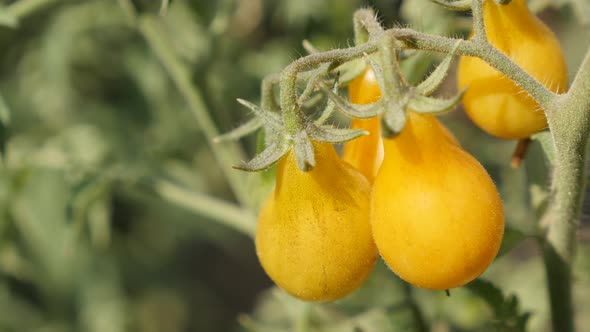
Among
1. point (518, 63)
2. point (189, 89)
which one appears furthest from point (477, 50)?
point (189, 89)

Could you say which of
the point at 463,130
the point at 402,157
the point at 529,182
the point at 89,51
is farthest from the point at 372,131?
the point at 89,51

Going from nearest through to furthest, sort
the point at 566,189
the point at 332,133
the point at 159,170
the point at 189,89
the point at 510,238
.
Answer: the point at 332,133, the point at 566,189, the point at 510,238, the point at 189,89, the point at 159,170

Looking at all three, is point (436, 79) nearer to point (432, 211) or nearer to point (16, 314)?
point (432, 211)

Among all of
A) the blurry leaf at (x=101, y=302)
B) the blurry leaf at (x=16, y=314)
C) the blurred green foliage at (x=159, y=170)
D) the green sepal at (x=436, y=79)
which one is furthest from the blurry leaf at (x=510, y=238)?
the blurry leaf at (x=16, y=314)

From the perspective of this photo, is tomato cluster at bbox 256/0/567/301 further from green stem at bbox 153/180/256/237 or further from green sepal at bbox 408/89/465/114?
green stem at bbox 153/180/256/237

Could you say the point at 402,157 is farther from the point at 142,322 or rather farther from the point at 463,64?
the point at 142,322

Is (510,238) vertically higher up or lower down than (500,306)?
higher up

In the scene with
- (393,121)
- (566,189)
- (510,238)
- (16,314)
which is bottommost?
(16,314)

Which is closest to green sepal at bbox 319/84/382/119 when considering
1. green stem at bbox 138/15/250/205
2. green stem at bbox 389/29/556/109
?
green stem at bbox 389/29/556/109
